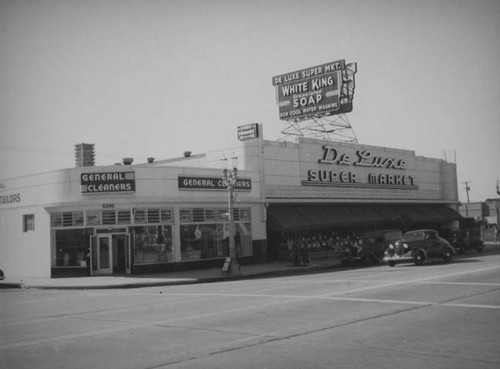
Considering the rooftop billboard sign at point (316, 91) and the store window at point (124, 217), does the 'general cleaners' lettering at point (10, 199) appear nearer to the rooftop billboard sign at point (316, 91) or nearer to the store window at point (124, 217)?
the store window at point (124, 217)

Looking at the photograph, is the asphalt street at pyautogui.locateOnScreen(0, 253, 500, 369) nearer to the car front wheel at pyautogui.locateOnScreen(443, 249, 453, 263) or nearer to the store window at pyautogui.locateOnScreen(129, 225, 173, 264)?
the car front wheel at pyautogui.locateOnScreen(443, 249, 453, 263)

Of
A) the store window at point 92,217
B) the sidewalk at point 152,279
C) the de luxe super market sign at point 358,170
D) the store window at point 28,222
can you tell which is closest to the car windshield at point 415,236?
the sidewalk at point 152,279

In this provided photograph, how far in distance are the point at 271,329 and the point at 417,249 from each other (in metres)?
16.5

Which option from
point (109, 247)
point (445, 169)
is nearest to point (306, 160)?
point (109, 247)

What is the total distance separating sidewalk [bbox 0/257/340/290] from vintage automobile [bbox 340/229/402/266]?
1.13m

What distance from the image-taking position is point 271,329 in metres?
10.3

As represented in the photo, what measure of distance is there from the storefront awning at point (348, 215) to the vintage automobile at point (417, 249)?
820 cm

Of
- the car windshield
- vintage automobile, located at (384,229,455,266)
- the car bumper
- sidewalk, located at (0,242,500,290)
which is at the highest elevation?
the car windshield

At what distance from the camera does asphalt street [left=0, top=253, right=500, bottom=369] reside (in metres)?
8.04

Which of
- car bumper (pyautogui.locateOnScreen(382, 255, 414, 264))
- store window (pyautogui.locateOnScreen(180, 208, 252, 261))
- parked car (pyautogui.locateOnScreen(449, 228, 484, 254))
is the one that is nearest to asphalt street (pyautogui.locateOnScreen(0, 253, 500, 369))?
car bumper (pyautogui.locateOnScreen(382, 255, 414, 264))

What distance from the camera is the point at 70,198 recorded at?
26734mm

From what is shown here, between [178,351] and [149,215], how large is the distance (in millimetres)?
19447

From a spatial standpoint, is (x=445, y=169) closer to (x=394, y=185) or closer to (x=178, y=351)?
(x=394, y=185)

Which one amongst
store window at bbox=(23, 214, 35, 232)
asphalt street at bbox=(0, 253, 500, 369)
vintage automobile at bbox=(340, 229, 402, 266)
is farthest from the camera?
store window at bbox=(23, 214, 35, 232)
